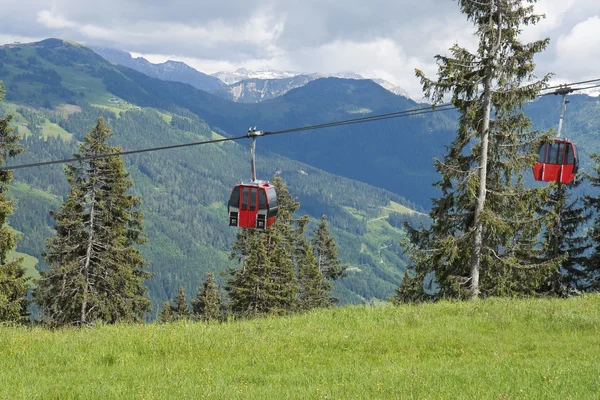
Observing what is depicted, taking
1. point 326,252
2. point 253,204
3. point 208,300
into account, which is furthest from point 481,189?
point 208,300

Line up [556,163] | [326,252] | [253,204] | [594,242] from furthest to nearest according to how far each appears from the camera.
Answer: [326,252] → [594,242] → [556,163] → [253,204]

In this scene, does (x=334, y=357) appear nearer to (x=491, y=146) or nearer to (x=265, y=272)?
(x=491, y=146)

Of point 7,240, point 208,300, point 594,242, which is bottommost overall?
point 208,300

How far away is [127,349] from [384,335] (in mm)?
6502

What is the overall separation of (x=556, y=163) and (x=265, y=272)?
873 inches

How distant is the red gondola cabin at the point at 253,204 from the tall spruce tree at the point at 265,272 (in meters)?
18.1

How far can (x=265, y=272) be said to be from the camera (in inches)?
1649

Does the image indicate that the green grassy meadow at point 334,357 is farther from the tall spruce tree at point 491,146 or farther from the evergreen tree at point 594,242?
the evergreen tree at point 594,242

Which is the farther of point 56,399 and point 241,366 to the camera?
point 241,366

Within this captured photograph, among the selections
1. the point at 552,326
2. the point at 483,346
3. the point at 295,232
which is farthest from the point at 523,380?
the point at 295,232

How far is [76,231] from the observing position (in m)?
32.8

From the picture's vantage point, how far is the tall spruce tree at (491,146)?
22.8 m

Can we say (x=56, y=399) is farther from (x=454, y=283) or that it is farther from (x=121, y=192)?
(x=121, y=192)

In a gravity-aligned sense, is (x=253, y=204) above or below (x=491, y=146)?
below
